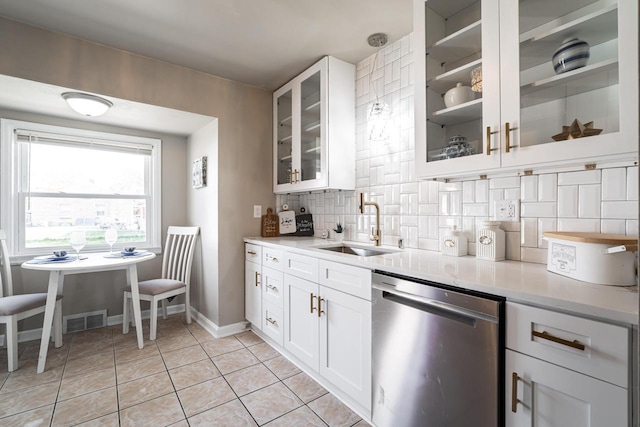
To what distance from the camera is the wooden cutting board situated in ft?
10.0

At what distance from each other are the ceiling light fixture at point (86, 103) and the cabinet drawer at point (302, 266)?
1932 mm

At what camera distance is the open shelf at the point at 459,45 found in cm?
149

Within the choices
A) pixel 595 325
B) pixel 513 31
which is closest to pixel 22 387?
pixel 595 325

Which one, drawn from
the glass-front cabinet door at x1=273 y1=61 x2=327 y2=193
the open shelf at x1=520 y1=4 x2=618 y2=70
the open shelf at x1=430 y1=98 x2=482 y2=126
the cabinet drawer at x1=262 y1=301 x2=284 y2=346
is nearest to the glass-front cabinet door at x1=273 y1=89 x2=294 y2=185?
the glass-front cabinet door at x1=273 y1=61 x2=327 y2=193

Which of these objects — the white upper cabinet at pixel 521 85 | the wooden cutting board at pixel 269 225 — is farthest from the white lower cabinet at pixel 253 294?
the white upper cabinet at pixel 521 85

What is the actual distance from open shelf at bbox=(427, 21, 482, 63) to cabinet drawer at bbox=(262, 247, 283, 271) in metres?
1.76

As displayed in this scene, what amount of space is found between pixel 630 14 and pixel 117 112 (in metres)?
3.43

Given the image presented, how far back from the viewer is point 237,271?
2.89 metres

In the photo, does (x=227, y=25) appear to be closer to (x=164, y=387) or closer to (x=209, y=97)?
(x=209, y=97)

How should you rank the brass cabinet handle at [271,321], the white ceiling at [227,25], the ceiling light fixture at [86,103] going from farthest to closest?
the brass cabinet handle at [271,321] < the ceiling light fixture at [86,103] < the white ceiling at [227,25]

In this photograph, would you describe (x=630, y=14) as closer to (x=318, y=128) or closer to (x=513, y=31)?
(x=513, y=31)

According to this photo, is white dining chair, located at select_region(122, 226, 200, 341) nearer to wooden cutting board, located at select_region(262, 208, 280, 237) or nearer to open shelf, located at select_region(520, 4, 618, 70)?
wooden cutting board, located at select_region(262, 208, 280, 237)

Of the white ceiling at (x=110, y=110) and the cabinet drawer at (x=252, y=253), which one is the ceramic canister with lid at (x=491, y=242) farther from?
the white ceiling at (x=110, y=110)

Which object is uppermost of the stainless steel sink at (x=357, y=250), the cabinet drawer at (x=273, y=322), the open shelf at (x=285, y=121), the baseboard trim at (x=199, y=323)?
the open shelf at (x=285, y=121)
